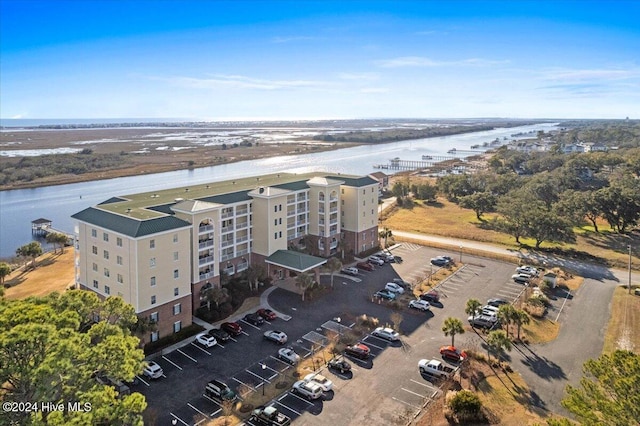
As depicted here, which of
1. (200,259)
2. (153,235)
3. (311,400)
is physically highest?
(153,235)

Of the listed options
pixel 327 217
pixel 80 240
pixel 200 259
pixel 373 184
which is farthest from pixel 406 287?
pixel 80 240

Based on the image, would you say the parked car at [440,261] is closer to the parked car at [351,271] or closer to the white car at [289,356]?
the parked car at [351,271]

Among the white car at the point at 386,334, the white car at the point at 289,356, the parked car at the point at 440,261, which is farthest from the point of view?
the parked car at the point at 440,261

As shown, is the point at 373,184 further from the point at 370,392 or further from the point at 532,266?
the point at 370,392

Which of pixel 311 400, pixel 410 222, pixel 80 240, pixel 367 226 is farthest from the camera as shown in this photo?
pixel 410 222

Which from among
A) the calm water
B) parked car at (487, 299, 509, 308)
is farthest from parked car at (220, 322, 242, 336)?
the calm water

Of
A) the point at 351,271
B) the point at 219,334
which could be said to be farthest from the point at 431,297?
the point at 219,334

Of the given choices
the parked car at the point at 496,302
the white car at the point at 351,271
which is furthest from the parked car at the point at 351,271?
the parked car at the point at 496,302
